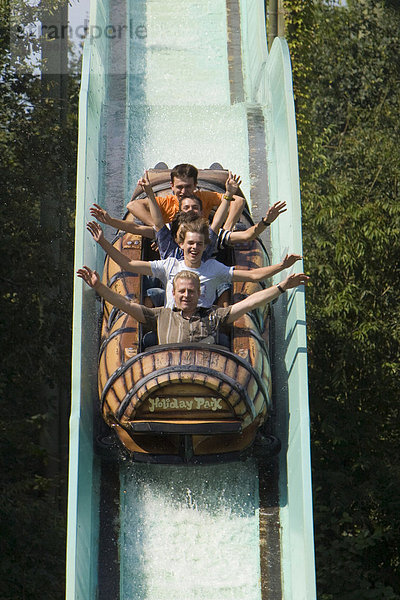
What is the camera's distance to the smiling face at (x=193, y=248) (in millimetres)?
4934

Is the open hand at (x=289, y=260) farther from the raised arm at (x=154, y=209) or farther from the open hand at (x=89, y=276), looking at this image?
the open hand at (x=89, y=276)

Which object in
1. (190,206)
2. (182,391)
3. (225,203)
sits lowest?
(182,391)

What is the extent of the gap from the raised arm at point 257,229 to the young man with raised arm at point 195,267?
27 cm

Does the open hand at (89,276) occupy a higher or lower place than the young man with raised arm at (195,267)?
lower

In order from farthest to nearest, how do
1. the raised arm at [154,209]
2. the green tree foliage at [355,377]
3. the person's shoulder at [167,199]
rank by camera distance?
the green tree foliage at [355,377] < the person's shoulder at [167,199] < the raised arm at [154,209]

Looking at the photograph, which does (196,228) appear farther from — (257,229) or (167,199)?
(167,199)

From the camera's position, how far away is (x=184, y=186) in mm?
5254

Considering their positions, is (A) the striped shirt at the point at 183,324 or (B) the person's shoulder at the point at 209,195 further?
(B) the person's shoulder at the point at 209,195

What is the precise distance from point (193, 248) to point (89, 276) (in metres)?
0.50

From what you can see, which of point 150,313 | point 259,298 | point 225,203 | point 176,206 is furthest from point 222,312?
point 176,206

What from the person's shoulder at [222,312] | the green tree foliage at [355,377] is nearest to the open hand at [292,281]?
the person's shoulder at [222,312]

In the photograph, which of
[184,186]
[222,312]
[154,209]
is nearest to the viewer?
[222,312]

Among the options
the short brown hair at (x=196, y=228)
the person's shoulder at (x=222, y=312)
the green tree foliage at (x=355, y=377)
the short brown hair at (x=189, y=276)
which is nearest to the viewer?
the short brown hair at (x=189, y=276)

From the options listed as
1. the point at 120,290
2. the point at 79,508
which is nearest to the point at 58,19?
the point at 120,290
